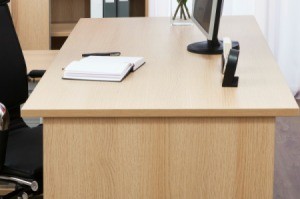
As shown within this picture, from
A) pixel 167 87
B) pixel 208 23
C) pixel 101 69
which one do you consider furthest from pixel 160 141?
pixel 208 23

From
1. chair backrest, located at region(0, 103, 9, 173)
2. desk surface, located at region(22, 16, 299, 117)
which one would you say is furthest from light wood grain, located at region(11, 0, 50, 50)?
chair backrest, located at region(0, 103, 9, 173)

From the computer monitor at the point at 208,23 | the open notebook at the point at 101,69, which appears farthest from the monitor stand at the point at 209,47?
the open notebook at the point at 101,69

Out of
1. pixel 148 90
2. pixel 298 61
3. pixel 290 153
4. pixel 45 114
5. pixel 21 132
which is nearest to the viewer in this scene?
pixel 45 114

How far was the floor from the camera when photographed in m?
3.26

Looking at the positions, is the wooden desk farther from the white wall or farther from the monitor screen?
the white wall

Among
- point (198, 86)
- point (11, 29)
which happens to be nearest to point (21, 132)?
point (11, 29)

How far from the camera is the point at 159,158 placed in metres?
2.09

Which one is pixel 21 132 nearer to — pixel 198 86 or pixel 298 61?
pixel 198 86

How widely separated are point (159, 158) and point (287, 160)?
5.66 ft

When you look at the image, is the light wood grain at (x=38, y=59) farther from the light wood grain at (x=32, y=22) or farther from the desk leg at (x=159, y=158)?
the desk leg at (x=159, y=158)

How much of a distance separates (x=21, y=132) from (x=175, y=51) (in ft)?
2.44

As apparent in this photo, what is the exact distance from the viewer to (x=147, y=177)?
6.89ft

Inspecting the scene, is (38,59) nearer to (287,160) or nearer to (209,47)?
(209,47)

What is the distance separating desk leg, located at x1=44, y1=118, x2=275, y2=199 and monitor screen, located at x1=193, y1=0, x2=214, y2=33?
0.73 metres
